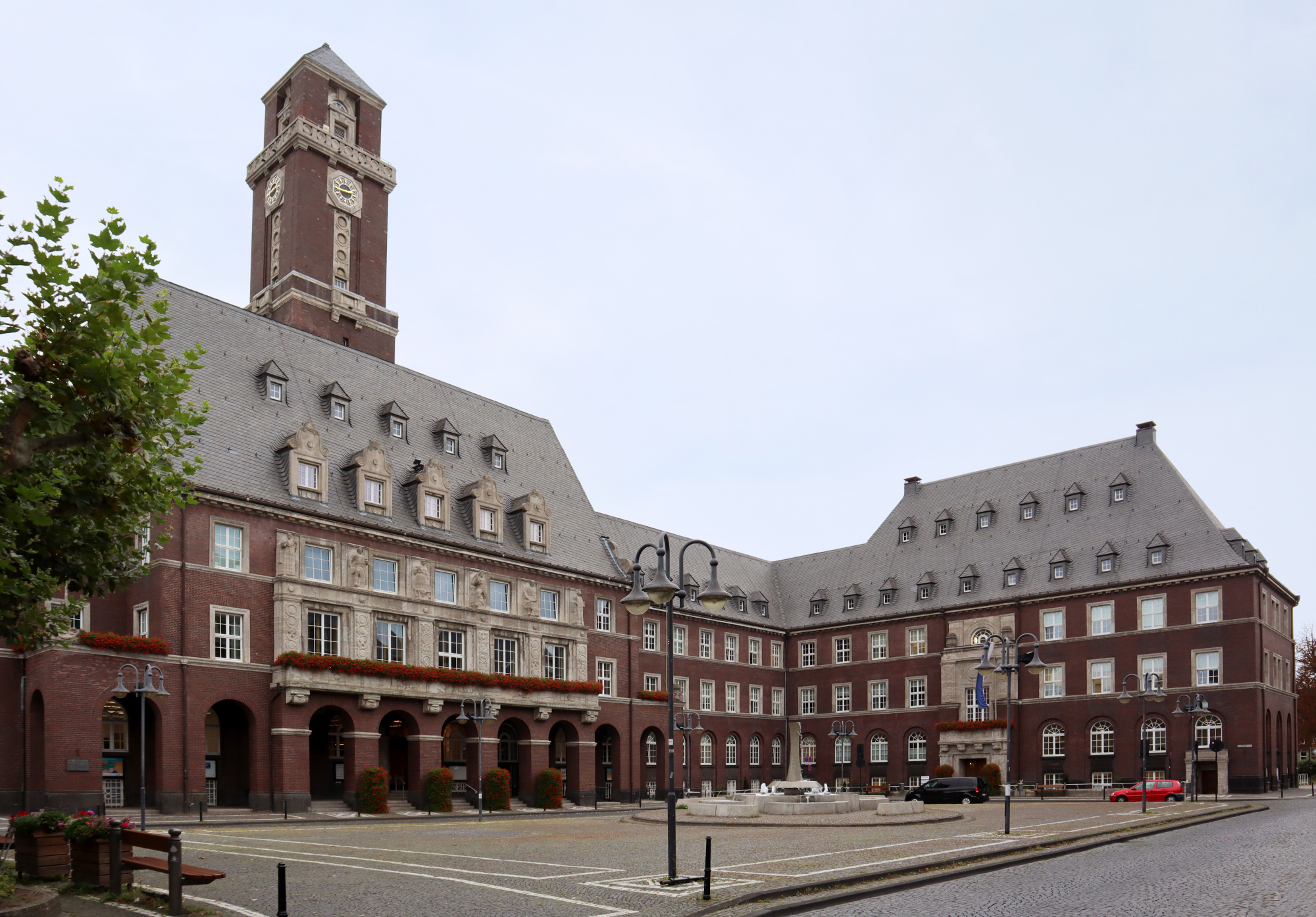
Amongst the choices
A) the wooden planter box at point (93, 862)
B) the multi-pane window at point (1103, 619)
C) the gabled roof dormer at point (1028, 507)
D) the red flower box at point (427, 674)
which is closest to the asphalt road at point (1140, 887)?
the wooden planter box at point (93, 862)

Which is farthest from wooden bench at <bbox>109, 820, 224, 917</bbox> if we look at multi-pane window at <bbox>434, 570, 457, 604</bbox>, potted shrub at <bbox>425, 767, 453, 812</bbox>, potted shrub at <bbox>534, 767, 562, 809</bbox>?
potted shrub at <bbox>534, 767, 562, 809</bbox>

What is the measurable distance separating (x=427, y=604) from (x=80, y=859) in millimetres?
34309

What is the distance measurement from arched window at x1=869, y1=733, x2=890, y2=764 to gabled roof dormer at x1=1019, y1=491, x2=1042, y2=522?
17.0 metres

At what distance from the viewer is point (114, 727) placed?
43.4m

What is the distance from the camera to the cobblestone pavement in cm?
1719

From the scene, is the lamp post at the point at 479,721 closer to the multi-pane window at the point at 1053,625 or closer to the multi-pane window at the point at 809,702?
the multi-pane window at the point at 809,702

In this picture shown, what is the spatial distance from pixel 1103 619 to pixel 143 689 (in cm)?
5189

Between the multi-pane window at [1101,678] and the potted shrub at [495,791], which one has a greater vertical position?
the multi-pane window at [1101,678]

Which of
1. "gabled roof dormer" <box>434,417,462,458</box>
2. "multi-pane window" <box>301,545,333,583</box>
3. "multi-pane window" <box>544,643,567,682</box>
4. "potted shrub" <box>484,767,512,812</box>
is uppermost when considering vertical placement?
"gabled roof dormer" <box>434,417,462,458</box>

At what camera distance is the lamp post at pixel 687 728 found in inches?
2672

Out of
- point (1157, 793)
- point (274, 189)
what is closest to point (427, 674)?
point (274, 189)

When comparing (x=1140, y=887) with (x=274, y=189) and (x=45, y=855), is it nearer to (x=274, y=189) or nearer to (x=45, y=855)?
(x=45, y=855)

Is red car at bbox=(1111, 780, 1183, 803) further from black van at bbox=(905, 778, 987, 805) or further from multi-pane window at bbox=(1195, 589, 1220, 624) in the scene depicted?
multi-pane window at bbox=(1195, 589, 1220, 624)

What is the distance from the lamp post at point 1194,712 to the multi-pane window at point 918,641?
15806 mm
